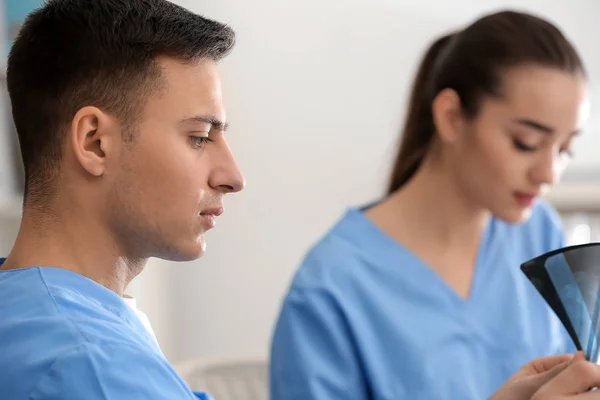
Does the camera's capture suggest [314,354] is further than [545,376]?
Yes

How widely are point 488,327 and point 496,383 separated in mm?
98

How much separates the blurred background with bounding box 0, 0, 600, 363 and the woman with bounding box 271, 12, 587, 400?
84 centimetres

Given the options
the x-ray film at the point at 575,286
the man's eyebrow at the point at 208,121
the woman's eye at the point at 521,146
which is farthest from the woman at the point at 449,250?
the man's eyebrow at the point at 208,121

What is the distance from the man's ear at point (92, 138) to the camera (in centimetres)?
81

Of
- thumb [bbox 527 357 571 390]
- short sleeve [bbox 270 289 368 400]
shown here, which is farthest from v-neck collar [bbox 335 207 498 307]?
thumb [bbox 527 357 571 390]

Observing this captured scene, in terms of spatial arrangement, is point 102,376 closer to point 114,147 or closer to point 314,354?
point 114,147

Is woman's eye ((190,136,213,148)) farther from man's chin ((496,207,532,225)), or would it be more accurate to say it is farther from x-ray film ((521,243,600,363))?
man's chin ((496,207,532,225))

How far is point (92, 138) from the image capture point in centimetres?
82

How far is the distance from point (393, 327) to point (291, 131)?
3.77ft

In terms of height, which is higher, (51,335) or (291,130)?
(291,130)

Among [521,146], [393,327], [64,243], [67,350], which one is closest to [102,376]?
[67,350]

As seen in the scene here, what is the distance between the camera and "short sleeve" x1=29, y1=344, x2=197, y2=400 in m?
0.68

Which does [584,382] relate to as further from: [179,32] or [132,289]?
[132,289]

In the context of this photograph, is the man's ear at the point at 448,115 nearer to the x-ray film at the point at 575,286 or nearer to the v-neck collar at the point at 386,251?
the v-neck collar at the point at 386,251
